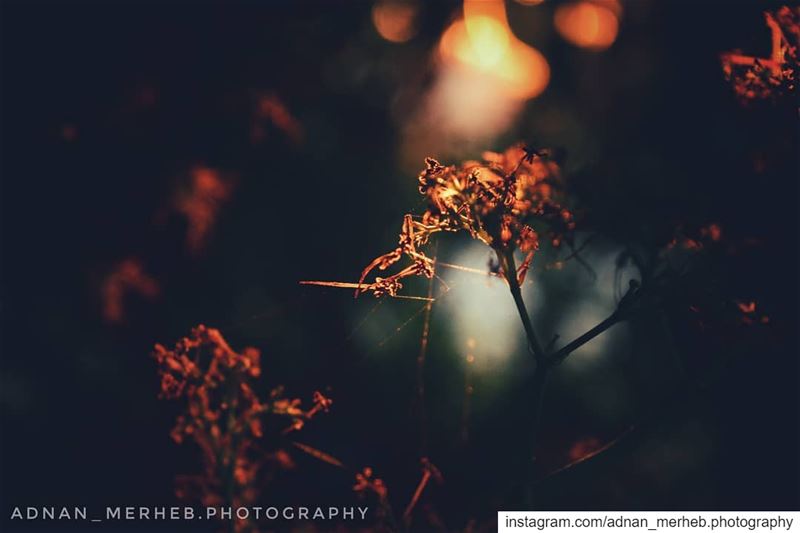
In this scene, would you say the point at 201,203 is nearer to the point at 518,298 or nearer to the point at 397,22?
the point at 397,22

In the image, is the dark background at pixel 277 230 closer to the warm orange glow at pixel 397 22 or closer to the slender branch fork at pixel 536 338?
the warm orange glow at pixel 397 22

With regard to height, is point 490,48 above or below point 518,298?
above

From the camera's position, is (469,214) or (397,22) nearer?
(469,214)

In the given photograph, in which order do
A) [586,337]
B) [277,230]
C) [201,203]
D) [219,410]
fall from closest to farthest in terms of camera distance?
[586,337], [219,410], [201,203], [277,230]

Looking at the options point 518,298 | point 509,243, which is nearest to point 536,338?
point 518,298

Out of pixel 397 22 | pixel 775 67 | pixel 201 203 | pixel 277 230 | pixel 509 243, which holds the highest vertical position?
pixel 397 22

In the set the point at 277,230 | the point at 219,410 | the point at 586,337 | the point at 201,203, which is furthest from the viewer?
the point at 277,230

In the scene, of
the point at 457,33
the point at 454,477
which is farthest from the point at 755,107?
the point at 457,33

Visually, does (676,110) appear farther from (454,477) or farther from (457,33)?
(454,477)
